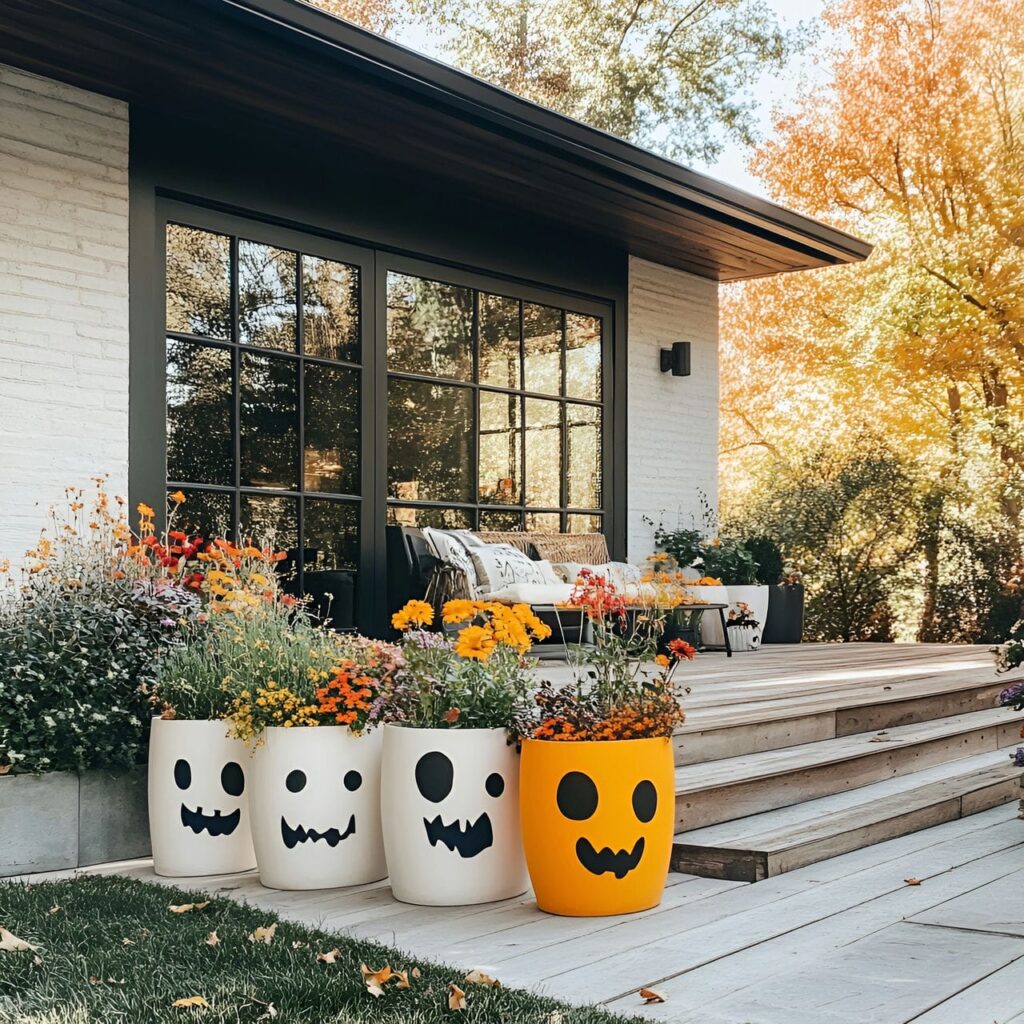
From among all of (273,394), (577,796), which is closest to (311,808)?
(577,796)

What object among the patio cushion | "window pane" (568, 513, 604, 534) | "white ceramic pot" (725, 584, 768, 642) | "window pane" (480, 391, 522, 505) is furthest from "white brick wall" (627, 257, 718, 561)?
the patio cushion

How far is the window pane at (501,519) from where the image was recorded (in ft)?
23.0

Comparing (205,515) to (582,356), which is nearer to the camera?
(205,515)

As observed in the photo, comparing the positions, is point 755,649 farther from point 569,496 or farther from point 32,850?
point 32,850

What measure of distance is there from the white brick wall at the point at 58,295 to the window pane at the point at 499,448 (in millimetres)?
2299

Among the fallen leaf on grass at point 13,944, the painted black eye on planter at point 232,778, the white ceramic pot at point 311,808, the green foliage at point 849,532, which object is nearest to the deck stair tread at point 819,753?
the white ceramic pot at point 311,808

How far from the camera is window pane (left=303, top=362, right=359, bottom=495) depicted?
19.9 feet

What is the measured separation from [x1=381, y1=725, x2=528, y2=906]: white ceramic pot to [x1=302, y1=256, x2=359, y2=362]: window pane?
3497 mm

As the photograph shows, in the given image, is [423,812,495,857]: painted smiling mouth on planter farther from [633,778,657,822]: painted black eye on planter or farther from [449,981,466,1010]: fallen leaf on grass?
[449,981,466,1010]: fallen leaf on grass

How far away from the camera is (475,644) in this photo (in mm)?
3027

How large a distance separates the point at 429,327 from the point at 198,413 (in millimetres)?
1550

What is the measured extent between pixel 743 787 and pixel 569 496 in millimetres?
4016

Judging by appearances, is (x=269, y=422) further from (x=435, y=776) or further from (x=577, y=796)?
(x=577, y=796)

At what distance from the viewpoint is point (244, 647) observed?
3.42 m
